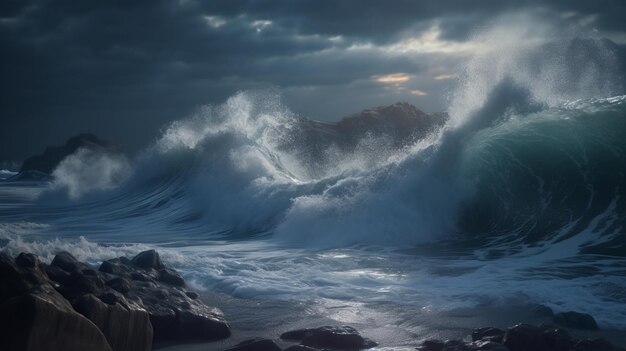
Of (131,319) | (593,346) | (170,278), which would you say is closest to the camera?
(131,319)

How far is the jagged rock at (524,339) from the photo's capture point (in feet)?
16.2

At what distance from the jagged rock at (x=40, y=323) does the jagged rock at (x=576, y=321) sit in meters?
3.96

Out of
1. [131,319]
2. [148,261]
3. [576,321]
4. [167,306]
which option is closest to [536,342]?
[576,321]

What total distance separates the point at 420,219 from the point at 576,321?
645cm

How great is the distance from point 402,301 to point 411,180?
6420 millimetres

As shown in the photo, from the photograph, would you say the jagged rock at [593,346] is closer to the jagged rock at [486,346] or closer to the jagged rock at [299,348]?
the jagged rock at [486,346]

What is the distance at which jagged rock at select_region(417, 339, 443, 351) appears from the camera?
546cm

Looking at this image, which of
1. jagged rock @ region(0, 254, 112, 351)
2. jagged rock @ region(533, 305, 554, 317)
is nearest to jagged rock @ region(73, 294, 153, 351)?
jagged rock @ region(0, 254, 112, 351)

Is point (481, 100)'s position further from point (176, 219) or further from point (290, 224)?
point (176, 219)

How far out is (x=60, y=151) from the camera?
1655 inches

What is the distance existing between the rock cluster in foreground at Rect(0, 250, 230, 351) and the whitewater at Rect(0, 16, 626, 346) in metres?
1.40

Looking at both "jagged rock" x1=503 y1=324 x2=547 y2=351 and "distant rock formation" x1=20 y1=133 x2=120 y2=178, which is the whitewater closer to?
"jagged rock" x1=503 y1=324 x2=547 y2=351

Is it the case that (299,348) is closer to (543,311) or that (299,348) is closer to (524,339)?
(524,339)

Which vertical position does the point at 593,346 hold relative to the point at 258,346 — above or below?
below
